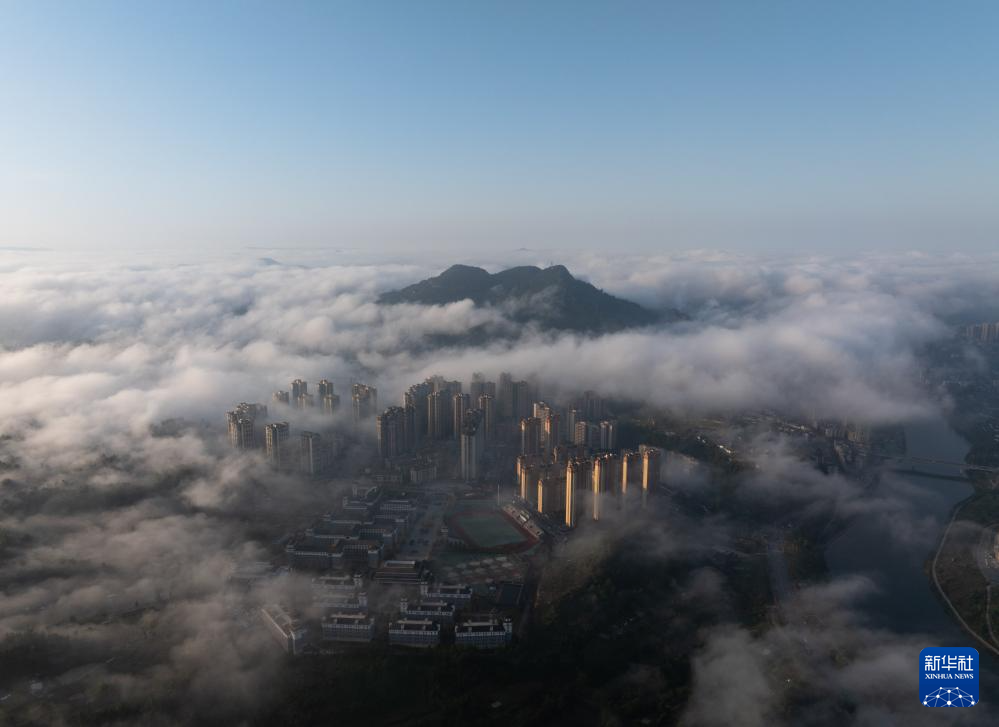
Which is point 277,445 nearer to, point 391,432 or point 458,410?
point 391,432

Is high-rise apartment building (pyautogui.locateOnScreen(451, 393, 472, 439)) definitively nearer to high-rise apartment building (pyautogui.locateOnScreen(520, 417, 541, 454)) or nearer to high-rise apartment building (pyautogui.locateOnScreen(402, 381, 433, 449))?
high-rise apartment building (pyautogui.locateOnScreen(402, 381, 433, 449))

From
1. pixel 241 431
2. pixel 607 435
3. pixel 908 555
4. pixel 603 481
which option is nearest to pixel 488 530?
pixel 603 481

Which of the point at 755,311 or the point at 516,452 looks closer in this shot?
the point at 516,452

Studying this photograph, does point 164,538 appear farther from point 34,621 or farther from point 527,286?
point 527,286

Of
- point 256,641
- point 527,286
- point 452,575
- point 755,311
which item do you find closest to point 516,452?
point 452,575

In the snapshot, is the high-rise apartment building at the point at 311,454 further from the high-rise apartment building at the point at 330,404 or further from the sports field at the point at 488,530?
the sports field at the point at 488,530

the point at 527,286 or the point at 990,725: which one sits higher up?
the point at 527,286

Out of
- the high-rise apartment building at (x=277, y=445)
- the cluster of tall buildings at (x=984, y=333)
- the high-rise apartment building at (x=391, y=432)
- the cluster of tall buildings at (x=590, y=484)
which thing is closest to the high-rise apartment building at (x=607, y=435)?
the cluster of tall buildings at (x=590, y=484)
